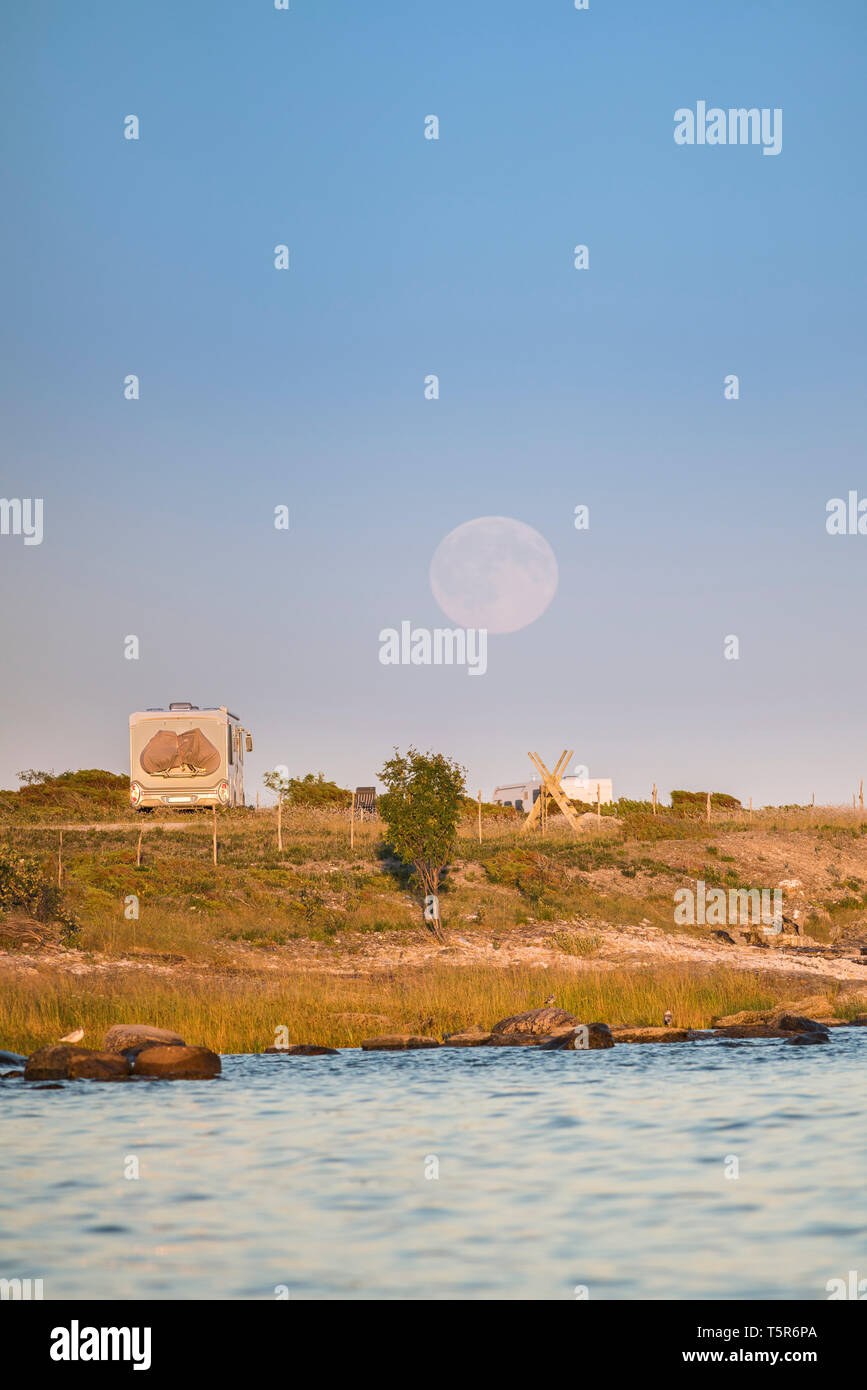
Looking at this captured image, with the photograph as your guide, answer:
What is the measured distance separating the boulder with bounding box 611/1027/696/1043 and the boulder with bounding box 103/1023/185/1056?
9.62 m

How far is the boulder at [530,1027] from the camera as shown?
2725 centimetres

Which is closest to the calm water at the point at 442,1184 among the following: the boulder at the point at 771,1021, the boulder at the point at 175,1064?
the boulder at the point at 175,1064

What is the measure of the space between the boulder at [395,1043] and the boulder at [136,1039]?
4.22 metres

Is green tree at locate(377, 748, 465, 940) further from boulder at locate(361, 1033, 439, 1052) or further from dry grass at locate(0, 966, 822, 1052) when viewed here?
boulder at locate(361, 1033, 439, 1052)

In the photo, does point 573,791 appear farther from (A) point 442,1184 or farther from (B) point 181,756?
(A) point 442,1184

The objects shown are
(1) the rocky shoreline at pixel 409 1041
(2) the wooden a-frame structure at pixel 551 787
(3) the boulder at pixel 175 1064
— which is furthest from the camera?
(2) the wooden a-frame structure at pixel 551 787

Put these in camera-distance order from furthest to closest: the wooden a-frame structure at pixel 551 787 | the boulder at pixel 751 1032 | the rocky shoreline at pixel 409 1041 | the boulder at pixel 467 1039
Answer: the wooden a-frame structure at pixel 551 787 → the boulder at pixel 751 1032 → the boulder at pixel 467 1039 → the rocky shoreline at pixel 409 1041

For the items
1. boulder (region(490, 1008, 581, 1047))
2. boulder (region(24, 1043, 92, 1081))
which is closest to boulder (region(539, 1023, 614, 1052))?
boulder (region(490, 1008, 581, 1047))

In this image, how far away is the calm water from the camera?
1159 centimetres

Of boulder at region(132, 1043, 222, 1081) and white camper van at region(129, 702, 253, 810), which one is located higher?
white camper van at region(129, 702, 253, 810)

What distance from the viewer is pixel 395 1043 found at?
2656cm

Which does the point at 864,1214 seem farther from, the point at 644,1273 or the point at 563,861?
the point at 563,861

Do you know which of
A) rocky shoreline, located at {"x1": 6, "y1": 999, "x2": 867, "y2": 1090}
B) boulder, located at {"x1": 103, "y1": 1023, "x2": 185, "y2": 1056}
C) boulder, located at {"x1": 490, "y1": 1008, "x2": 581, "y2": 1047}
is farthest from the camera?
boulder, located at {"x1": 490, "y1": 1008, "x2": 581, "y2": 1047}

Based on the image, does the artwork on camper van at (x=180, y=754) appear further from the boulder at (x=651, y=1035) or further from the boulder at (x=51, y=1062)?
the boulder at (x=51, y=1062)
